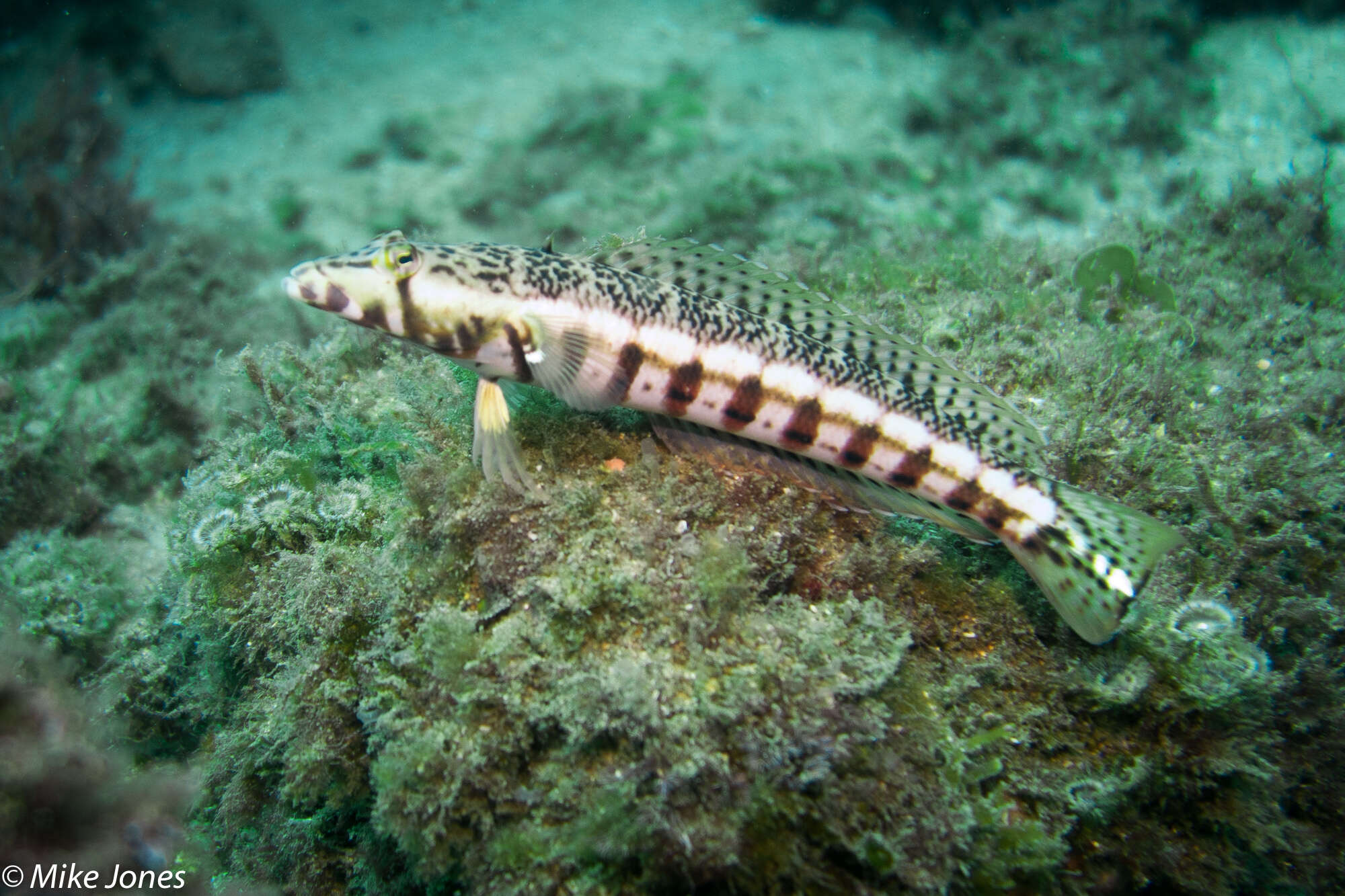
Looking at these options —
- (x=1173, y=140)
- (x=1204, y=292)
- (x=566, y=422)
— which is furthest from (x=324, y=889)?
(x=1173, y=140)

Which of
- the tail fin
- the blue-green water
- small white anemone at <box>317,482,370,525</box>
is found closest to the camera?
the blue-green water

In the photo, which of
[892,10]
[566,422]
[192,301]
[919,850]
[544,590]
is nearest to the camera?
[919,850]

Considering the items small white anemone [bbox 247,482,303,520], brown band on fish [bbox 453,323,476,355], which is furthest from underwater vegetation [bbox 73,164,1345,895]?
brown band on fish [bbox 453,323,476,355]

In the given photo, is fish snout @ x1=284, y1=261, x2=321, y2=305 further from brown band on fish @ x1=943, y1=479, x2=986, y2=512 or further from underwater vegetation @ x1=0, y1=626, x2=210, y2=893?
brown band on fish @ x1=943, y1=479, x2=986, y2=512

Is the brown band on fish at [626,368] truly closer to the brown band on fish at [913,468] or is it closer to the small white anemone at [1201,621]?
the brown band on fish at [913,468]

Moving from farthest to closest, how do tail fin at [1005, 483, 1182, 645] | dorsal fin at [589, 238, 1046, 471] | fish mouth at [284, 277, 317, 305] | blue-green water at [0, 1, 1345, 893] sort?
dorsal fin at [589, 238, 1046, 471] → tail fin at [1005, 483, 1182, 645] → fish mouth at [284, 277, 317, 305] → blue-green water at [0, 1, 1345, 893]

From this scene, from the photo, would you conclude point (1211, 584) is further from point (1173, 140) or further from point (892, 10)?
point (892, 10)
